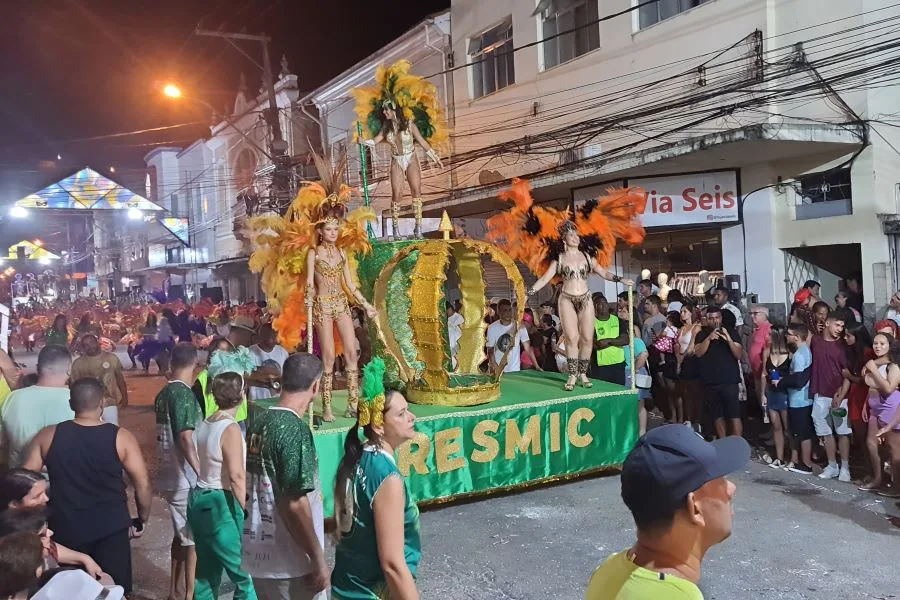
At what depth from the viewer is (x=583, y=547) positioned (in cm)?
563

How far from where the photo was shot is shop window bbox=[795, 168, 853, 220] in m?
Result: 11.0

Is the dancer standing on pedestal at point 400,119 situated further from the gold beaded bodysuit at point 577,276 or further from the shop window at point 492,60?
the shop window at point 492,60

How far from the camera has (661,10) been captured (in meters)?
13.4

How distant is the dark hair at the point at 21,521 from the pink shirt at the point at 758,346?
730cm

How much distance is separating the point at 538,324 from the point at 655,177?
3.84 metres

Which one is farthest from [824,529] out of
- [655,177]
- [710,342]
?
[655,177]

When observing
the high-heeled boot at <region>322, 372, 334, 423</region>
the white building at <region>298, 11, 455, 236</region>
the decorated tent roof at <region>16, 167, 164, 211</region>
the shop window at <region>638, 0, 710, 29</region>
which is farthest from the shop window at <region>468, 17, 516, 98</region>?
the decorated tent roof at <region>16, 167, 164, 211</region>

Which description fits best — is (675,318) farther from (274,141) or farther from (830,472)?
(274,141)

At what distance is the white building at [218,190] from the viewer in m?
26.6

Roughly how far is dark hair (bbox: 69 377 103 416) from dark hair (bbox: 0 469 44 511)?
536mm

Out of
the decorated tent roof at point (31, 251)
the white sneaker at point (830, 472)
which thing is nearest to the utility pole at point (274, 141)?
the white sneaker at point (830, 472)

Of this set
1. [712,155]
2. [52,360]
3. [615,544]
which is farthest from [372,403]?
[712,155]

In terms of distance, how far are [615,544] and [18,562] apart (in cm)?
442

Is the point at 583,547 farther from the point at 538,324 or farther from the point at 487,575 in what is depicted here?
the point at 538,324
